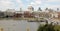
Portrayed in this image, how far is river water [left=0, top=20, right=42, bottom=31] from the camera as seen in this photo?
3.31 metres

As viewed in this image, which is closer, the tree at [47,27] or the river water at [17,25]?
the tree at [47,27]

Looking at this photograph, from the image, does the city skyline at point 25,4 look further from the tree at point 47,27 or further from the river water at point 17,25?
the tree at point 47,27

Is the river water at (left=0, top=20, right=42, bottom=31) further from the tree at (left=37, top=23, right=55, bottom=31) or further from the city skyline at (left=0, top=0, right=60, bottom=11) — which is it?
the city skyline at (left=0, top=0, right=60, bottom=11)

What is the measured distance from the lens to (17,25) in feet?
11.0

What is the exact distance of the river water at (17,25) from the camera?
3307 millimetres

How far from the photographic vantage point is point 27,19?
3316 millimetres

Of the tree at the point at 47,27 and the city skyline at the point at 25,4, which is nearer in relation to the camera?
the tree at the point at 47,27

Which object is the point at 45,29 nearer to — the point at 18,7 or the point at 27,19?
the point at 27,19

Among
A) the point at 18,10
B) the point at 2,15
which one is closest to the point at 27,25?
the point at 18,10

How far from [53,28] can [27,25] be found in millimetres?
574

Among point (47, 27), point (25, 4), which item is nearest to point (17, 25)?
point (25, 4)

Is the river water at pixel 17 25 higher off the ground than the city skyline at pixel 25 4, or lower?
lower

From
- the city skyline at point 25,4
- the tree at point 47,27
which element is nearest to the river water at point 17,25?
the tree at point 47,27

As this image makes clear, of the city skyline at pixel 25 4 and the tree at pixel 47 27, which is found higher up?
the city skyline at pixel 25 4
